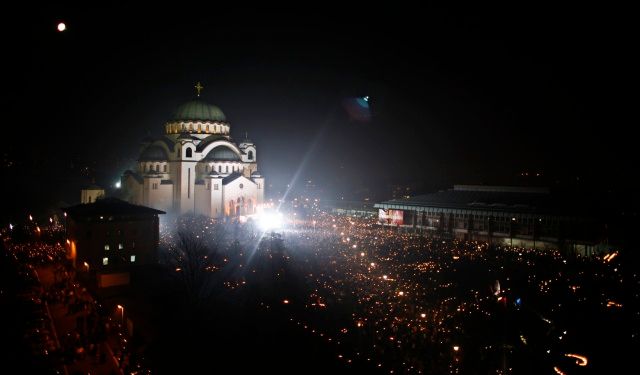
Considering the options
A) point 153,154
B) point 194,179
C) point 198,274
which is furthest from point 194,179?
point 198,274

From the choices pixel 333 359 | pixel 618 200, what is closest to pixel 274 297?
pixel 333 359

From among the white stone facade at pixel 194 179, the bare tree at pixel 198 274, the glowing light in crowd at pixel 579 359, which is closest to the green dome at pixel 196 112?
the white stone facade at pixel 194 179

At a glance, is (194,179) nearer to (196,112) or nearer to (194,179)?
(194,179)

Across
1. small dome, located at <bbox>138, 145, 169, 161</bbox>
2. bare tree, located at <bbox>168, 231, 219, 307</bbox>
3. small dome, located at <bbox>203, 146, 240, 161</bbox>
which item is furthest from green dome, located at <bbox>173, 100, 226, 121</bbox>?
bare tree, located at <bbox>168, 231, 219, 307</bbox>

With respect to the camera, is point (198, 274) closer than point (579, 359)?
No

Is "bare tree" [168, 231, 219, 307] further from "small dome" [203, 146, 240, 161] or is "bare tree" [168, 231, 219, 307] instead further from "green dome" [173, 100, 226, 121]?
"green dome" [173, 100, 226, 121]

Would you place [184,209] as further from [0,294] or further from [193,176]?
[0,294]
